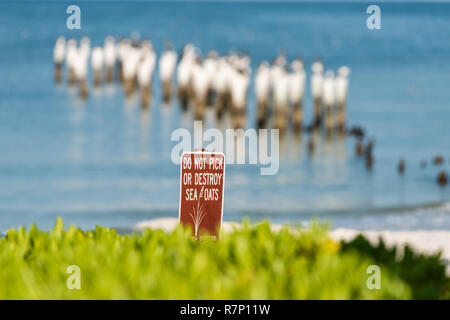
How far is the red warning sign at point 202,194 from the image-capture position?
8219mm

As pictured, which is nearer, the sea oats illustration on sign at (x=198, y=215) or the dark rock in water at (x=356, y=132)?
the sea oats illustration on sign at (x=198, y=215)

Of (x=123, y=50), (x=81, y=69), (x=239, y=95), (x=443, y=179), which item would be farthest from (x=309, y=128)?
(x=81, y=69)

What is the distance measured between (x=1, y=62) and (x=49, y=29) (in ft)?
118

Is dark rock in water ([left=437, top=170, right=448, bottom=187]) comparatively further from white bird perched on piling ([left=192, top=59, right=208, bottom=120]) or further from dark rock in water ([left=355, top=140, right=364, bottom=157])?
white bird perched on piling ([left=192, top=59, right=208, bottom=120])

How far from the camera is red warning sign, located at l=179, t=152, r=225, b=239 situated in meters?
8.22

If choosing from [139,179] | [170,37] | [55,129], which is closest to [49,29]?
[170,37]

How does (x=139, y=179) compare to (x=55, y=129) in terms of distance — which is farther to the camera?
(x=55, y=129)

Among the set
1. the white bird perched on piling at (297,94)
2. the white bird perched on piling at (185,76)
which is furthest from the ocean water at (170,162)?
the white bird perched on piling at (185,76)

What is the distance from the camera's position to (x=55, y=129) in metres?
47.2

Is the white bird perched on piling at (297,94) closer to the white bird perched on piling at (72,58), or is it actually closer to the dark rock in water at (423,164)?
the dark rock in water at (423,164)

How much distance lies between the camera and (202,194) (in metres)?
8.23

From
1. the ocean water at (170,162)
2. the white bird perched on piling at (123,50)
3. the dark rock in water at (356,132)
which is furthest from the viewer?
the white bird perched on piling at (123,50)

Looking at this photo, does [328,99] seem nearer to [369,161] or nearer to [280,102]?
[280,102]

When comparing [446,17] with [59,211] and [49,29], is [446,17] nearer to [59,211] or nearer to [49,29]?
[49,29]
